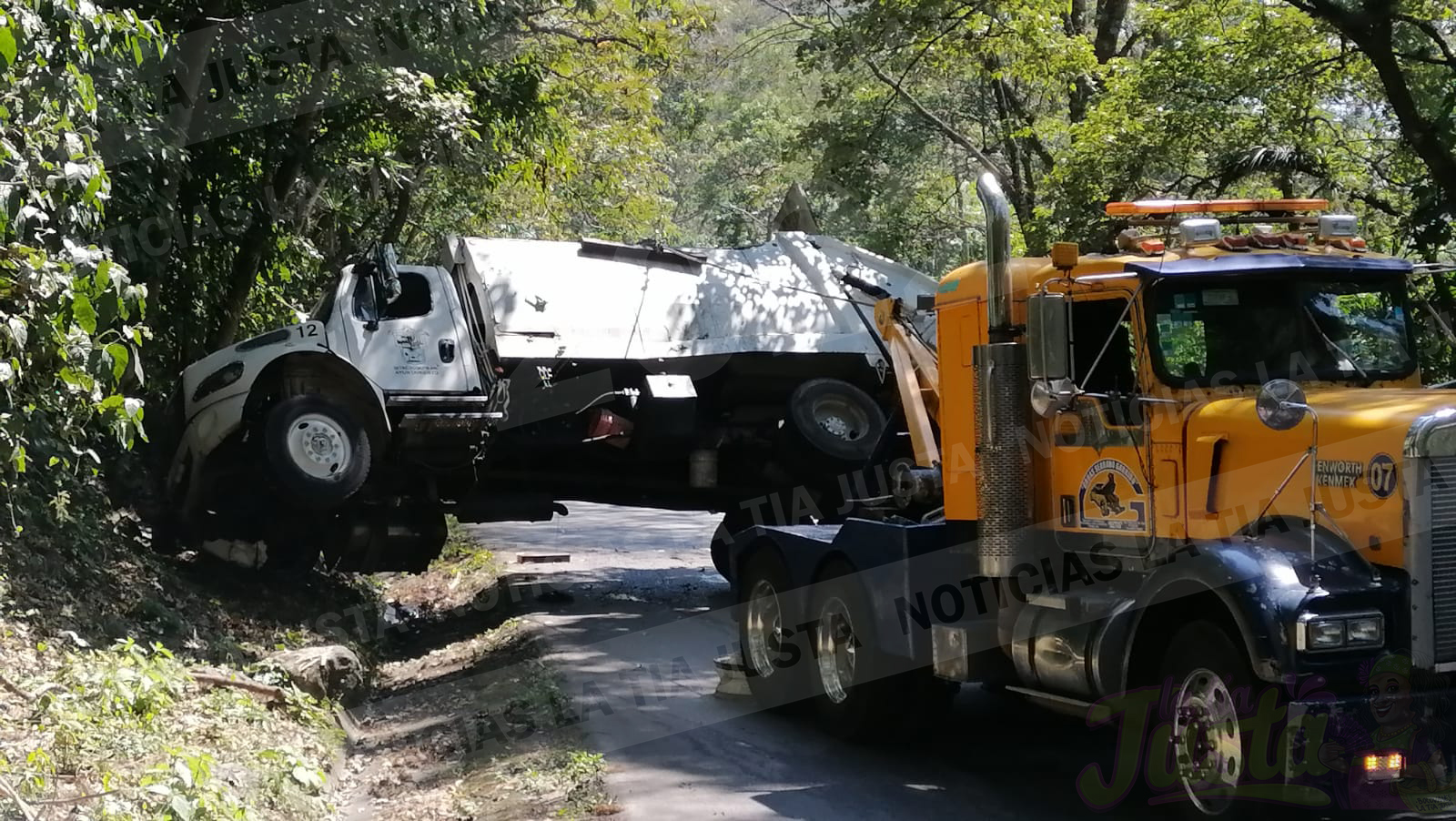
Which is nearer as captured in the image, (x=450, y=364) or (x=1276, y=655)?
(x=1276, y=655)

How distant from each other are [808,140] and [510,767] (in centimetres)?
1543

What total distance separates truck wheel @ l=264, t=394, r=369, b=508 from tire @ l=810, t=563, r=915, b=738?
4.40m

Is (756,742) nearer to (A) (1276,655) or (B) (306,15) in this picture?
(A) (1276,655)

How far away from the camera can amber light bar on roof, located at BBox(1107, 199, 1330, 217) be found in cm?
706

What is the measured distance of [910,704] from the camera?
26.2 feet

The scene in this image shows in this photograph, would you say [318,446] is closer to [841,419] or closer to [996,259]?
[841,419]

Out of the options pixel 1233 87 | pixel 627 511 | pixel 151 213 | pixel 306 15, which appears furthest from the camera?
pixel 627 511

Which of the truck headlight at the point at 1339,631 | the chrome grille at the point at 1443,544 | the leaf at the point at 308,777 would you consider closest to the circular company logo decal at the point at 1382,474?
the chrome grille at the point at 1443,544

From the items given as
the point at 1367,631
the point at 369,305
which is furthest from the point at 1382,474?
the point at 369,305

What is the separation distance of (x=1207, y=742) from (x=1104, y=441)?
1.65 metres

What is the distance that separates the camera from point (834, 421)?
12789mm

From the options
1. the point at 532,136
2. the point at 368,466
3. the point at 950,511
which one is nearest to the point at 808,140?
the point at 532,136

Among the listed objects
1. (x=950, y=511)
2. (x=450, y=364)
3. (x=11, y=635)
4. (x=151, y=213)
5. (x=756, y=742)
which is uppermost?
(x=151, y=213)

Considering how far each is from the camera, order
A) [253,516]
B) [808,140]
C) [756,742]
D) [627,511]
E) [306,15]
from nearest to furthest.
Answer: [756,742], [253,516], [306,15], [808,140], [627,511]
